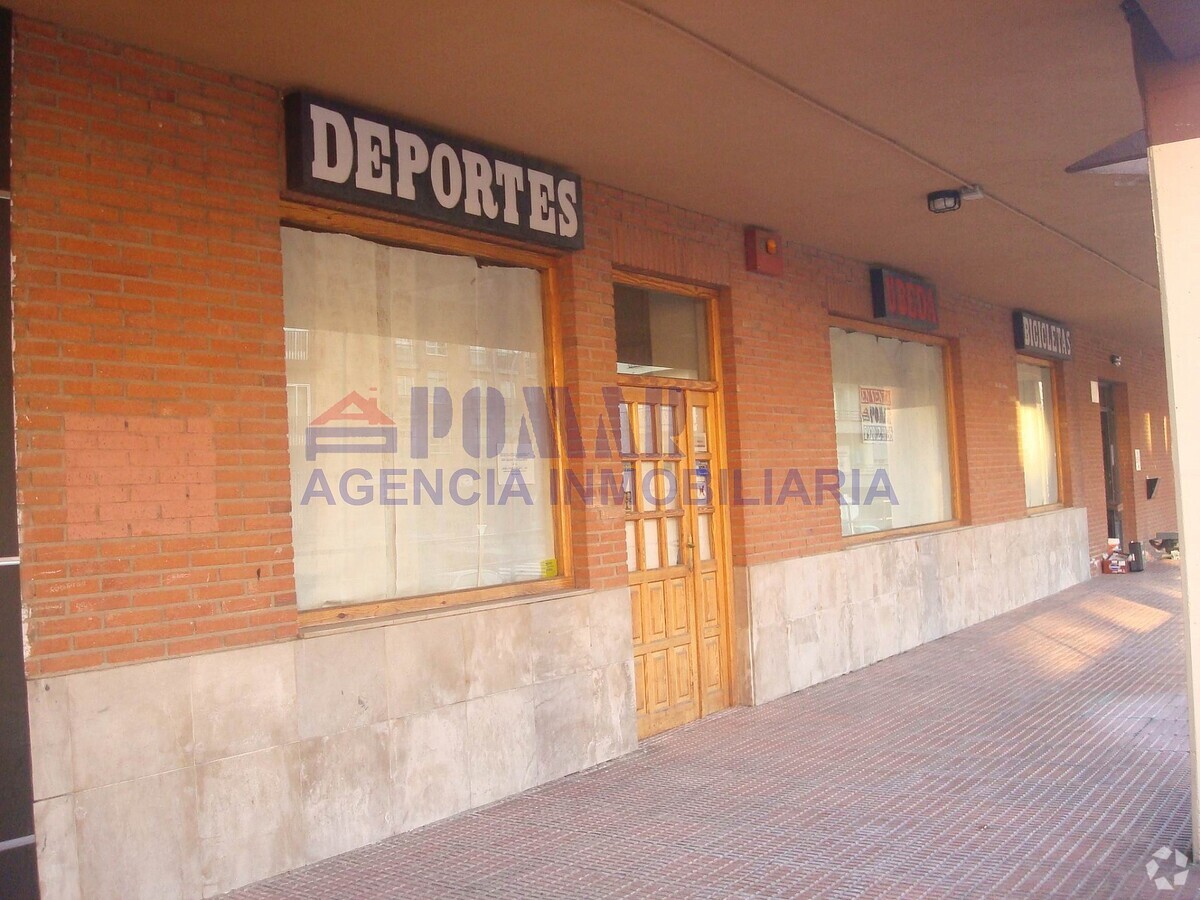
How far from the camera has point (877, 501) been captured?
986 centimetres

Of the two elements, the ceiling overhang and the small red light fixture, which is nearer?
the ceiling overhang

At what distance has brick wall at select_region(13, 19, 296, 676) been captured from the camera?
3951 millimetres

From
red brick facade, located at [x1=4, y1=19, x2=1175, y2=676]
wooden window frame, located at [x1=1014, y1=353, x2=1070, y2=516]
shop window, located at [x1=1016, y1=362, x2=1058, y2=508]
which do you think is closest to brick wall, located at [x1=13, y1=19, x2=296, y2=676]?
red brick facade, located at [x1=4, y1=19, x2=1175, y2=676]

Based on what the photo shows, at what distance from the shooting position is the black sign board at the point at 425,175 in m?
4.84

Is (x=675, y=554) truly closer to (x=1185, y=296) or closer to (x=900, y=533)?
(x=900, y=533)

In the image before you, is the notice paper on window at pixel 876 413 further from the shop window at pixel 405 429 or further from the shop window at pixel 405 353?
the shop window at pixel 405 353

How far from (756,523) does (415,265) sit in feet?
11.1

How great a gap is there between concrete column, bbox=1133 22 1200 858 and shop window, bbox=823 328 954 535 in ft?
15.1

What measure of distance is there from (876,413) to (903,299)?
114 cm

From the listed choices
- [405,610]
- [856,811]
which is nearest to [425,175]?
[405,610]

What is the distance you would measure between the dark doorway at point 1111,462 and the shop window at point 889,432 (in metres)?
6.86

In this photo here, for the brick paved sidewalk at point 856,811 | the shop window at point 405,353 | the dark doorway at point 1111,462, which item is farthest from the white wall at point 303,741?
the dark doorway at point 1111,462

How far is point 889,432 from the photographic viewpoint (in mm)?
10273

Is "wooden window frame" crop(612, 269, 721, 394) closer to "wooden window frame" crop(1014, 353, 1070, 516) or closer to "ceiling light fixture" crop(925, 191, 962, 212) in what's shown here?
"ceiling light fixture" crop(925, 191, 962, 212)
